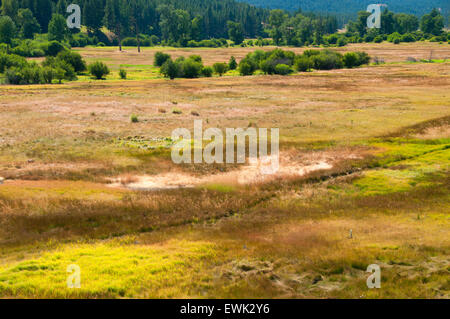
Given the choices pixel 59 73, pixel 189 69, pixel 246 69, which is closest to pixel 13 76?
pixel 59 73

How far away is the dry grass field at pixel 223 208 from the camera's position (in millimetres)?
17922

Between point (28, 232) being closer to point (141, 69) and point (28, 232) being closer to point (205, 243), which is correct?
point (205, 243)

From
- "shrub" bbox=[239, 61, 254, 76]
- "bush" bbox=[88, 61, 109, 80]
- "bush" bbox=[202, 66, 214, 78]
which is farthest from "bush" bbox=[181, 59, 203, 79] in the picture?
"bush" bbox=[88, 61, 109, 80]

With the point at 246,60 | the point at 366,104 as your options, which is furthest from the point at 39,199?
the point at 246,60

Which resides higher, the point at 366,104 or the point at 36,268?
the point at 366,104

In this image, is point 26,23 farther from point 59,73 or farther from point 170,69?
point 170,69

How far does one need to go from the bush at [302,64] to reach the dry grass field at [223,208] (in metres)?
68.4

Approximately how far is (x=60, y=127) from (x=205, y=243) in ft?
122

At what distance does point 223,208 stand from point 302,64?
111091mm

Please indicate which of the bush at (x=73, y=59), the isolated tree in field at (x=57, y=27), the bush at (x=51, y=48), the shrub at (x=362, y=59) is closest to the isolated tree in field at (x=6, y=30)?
the bush at (x=51, y=48)

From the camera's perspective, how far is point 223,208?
93.1 feet

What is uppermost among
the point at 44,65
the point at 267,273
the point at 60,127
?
the point at 44,65

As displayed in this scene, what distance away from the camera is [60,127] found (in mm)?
52062

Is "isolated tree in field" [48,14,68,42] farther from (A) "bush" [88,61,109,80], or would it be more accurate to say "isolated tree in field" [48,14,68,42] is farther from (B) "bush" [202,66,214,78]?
(B) "bush" [202,66,214,78]
